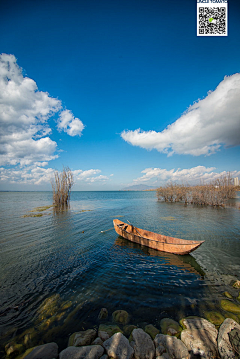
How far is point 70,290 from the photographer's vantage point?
6699 mm

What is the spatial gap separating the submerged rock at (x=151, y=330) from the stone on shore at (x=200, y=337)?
75cm

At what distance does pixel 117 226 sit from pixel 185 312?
9.06 meters

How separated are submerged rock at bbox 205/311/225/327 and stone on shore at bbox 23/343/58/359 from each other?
4.75 m

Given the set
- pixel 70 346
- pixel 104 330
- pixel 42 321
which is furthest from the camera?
pixel 42 321

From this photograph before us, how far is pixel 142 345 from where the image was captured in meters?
3.86

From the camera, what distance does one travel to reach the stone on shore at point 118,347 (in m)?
3.64

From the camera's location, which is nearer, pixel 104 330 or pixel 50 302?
pixel 104 330

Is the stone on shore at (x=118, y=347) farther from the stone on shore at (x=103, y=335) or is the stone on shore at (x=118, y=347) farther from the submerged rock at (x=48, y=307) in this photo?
the submerged rock at (x=48, y=307)

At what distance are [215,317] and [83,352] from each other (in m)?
4.29

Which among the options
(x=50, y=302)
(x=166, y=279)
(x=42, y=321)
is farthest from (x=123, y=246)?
(x=42, y=321)

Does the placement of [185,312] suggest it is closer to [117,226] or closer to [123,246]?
[123,246]

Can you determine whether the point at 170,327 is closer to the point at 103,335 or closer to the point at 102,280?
the point at 103,335

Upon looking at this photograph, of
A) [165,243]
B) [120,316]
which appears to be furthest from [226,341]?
[165,243]

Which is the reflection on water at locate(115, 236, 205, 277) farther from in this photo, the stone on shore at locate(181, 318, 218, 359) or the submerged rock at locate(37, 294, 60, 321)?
the submerged rock at locate(37, 294, 60, 321)
